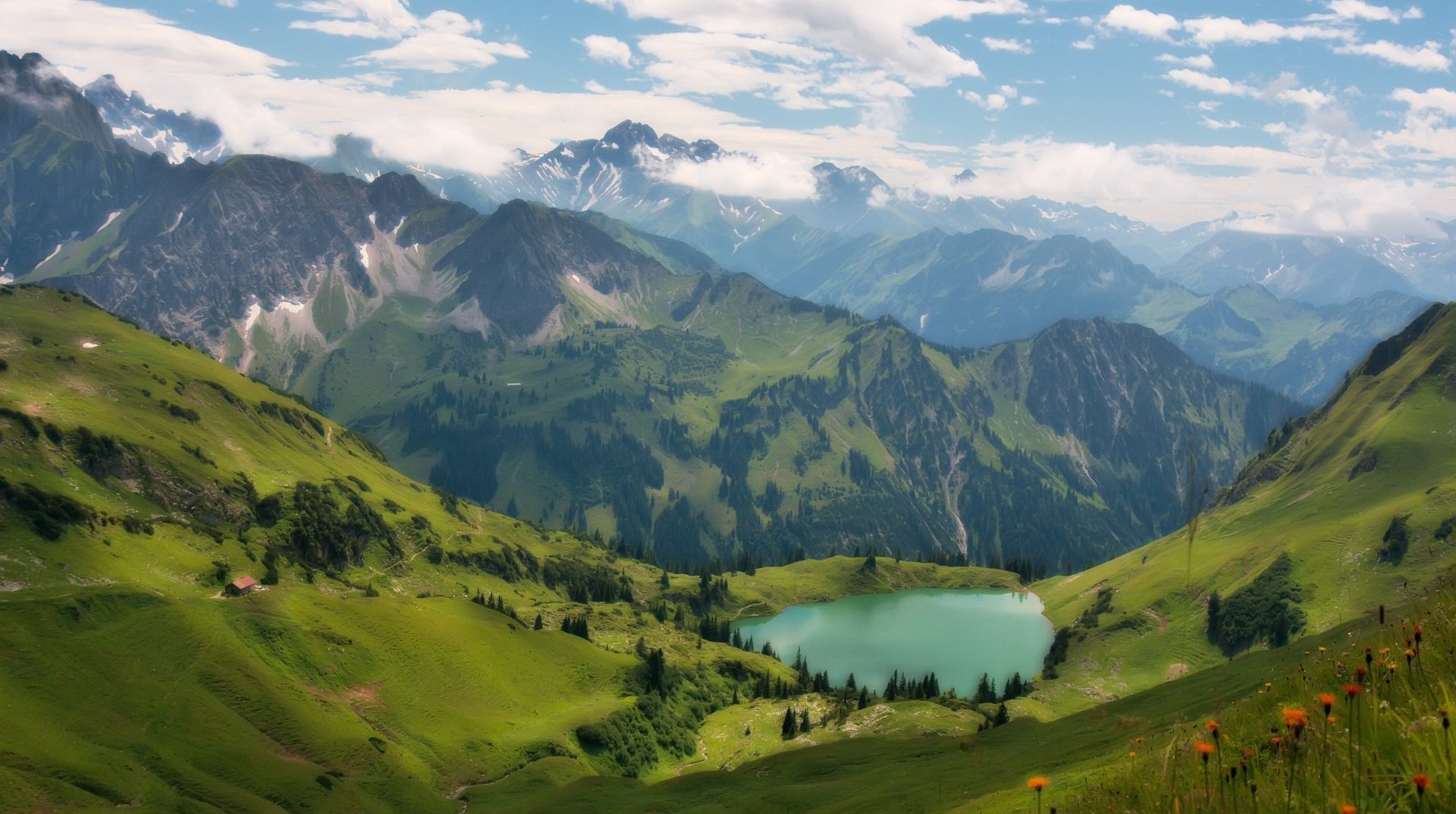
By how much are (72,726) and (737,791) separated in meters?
73.0

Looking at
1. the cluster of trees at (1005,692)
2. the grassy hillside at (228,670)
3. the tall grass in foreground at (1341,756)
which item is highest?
the tall grass in foreground at (1341,756)

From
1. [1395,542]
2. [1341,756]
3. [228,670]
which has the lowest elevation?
[228,670]

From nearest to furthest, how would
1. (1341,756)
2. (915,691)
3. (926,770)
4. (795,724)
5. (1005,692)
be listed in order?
(1341,756)
(926,770)
(795,724)
(915,691)
(1005,692)

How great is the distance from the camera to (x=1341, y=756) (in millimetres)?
10859

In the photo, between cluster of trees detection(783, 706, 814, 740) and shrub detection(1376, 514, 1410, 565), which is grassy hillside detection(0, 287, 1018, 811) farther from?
shrub detection(1376, 514, 1410, 565)

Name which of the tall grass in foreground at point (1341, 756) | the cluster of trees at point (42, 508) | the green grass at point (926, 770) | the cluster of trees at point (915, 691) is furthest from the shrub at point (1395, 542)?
the cluster of trees at point (42, 508)

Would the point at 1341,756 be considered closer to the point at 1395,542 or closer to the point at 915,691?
the point at 915,691

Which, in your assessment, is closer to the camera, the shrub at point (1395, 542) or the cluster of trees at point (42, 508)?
the cluster of trees at point (42, 508)

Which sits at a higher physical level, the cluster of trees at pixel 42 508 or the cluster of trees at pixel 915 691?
the cluster of trees at pixel 42 508

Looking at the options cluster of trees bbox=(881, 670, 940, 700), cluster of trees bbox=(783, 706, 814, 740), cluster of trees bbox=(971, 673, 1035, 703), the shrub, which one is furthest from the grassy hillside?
the shrub

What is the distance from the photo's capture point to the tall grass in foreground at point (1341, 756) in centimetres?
964

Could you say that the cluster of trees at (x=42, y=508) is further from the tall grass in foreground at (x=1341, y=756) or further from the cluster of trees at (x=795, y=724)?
the tall grass in foreground at (x=1341, y=756)

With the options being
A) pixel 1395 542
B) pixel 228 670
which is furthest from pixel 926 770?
pixel 1395 542

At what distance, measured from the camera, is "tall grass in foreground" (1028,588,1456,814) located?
964cm
